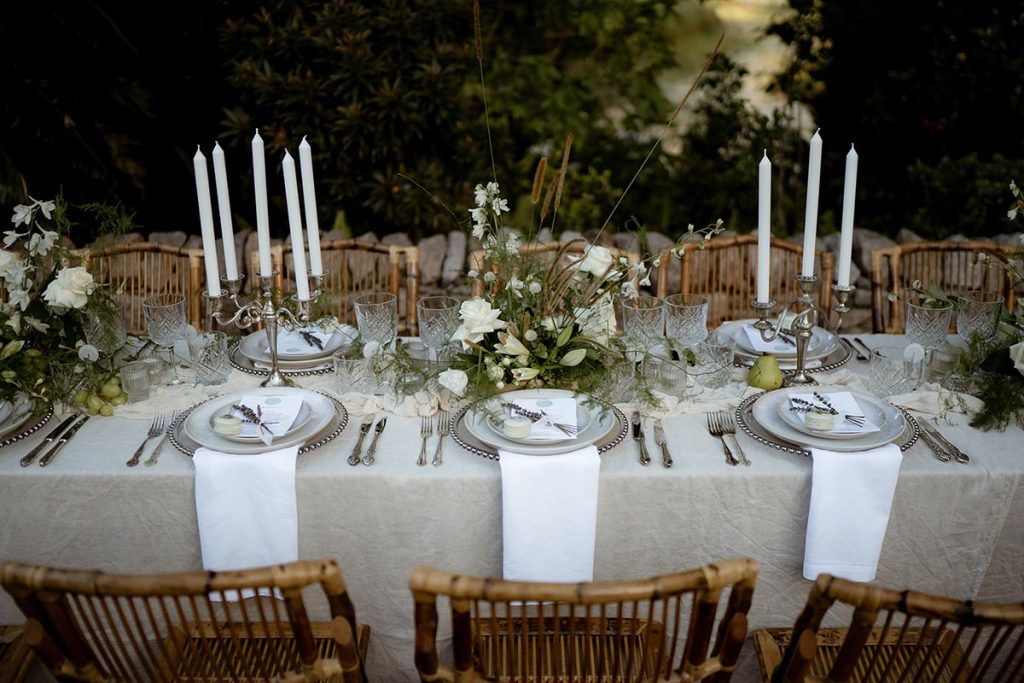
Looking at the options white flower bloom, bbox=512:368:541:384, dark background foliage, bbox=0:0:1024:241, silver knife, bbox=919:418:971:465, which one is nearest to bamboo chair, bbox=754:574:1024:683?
silver knife, bbox=919:418:971:465

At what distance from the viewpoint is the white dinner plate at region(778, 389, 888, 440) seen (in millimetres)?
1698

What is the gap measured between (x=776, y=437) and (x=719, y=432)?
4.4 inches

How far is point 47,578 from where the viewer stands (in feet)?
3.59

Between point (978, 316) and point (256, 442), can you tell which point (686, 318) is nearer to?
point (978, 316)

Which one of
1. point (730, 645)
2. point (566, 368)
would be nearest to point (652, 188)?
point (566, 368)

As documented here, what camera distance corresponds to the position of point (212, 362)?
2.05 metres

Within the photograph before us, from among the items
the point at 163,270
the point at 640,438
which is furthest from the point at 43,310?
the point at 640,438

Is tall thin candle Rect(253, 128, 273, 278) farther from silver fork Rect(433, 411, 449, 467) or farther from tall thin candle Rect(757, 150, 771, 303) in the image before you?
tall thin candle Rect(757, 150, 771, 303)

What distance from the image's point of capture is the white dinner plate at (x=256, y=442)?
5.54ft

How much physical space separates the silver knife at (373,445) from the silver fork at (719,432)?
0.68m

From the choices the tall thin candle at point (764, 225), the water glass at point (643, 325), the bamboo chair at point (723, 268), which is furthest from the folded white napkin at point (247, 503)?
the bamboo chair at point (723, 268)

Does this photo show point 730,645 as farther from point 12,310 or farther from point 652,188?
point 652,188

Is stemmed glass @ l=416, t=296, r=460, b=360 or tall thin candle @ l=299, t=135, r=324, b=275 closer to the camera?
tall thin candle @ l=299, t=135, r=324, b=275

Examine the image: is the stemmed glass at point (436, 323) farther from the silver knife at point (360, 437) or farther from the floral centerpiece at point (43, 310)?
the floral centerpiece at point (43, 310)
